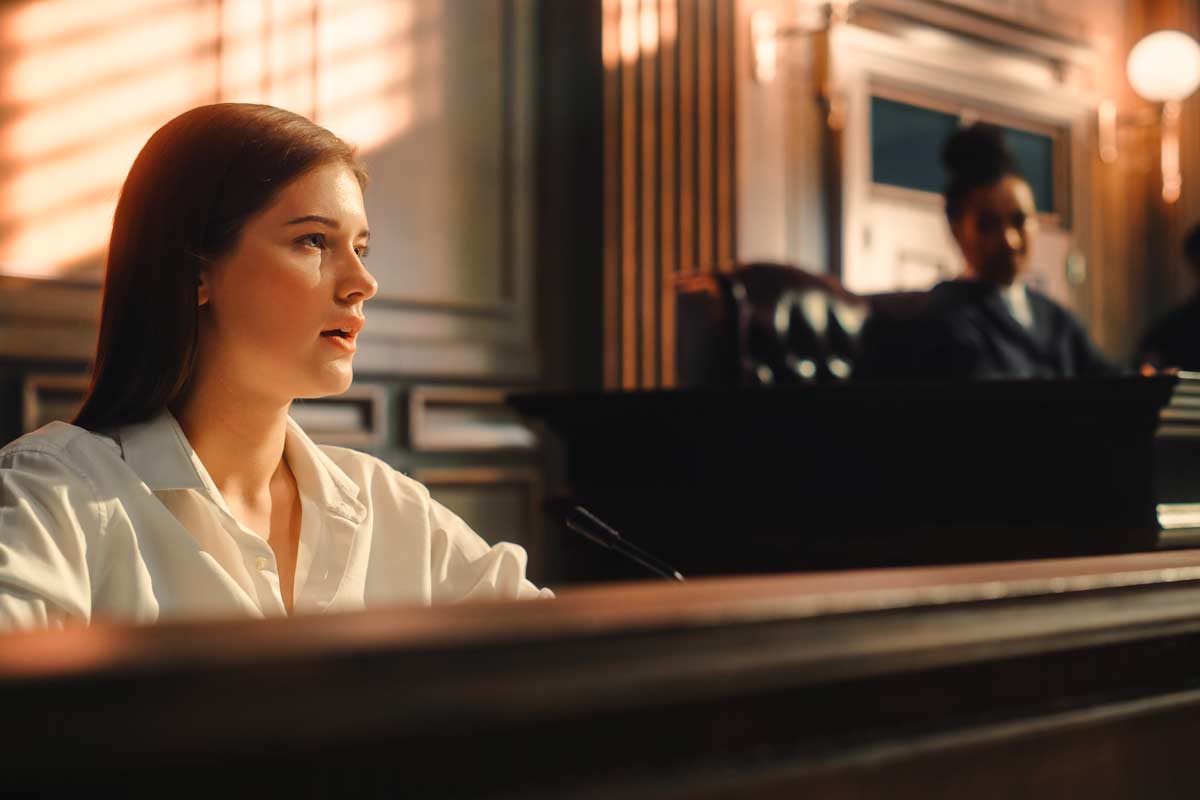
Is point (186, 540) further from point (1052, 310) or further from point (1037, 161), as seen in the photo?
point (1037, 161)

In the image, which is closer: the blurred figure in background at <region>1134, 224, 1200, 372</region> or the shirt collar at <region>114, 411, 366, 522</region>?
the shirt collar at <region>114, 411, 366, 522</region>

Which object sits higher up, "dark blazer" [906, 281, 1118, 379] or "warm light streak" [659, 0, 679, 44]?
"warm light streak" [659, 0, 679, 44]

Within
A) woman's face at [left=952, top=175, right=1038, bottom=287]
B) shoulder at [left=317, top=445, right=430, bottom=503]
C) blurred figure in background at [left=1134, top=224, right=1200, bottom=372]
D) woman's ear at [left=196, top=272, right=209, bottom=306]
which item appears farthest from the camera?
blurred figure in background at [left=1134, top=224, right=1200, bottom=372]

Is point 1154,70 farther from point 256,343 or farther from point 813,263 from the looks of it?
point 256,343

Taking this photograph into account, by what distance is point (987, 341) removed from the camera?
3.10m

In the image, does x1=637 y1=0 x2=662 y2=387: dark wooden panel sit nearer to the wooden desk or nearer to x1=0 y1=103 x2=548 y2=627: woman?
the wooden desk

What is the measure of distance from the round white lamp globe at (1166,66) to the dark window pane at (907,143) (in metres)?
1.03

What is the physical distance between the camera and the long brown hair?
1.30 metres

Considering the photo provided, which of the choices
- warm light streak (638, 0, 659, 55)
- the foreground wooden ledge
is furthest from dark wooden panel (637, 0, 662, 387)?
the foreground wooden ledge

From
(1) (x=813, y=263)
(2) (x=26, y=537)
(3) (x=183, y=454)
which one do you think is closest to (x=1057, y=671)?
(2) (x=26, y=537)

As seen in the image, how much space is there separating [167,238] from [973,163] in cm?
235

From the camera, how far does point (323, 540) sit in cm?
134

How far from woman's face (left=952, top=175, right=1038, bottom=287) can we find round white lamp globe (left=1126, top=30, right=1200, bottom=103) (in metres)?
2.93

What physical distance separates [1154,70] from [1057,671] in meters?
→ 5.76
